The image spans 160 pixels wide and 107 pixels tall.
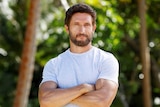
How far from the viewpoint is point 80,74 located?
9.73 feet

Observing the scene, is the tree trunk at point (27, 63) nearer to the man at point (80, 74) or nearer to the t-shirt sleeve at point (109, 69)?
the man at point (80, 74)

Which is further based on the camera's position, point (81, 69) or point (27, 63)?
point (27, 63)

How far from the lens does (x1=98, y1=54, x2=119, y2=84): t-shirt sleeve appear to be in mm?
2951

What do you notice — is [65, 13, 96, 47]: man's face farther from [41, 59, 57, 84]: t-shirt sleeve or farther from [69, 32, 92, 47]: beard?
[41, 59, 57, 84]: t-shirt sleeve

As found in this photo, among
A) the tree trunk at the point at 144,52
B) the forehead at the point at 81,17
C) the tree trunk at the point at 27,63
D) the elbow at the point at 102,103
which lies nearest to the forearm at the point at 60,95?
the elbow at the point at 102,103

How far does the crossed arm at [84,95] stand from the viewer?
2.84 m

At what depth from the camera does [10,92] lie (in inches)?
467

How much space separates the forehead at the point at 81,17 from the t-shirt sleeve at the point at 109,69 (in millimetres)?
305

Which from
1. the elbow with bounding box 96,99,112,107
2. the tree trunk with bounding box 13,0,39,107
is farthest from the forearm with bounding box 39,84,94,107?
the tree trunk with bounding box 13,0,39,107

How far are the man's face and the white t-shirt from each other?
10cm

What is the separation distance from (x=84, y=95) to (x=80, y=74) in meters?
0.17

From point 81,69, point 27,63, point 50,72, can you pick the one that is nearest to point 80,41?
point 81,69

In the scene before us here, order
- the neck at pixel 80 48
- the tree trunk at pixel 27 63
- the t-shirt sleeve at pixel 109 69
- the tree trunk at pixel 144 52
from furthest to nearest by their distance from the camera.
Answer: the tree trunk at pixel 144 52
the tree trunk at pixel 27 63
the neck at pixel 80 48
the t-shirt sleeve at pixel 109 69

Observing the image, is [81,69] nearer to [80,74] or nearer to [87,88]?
[80,74]
